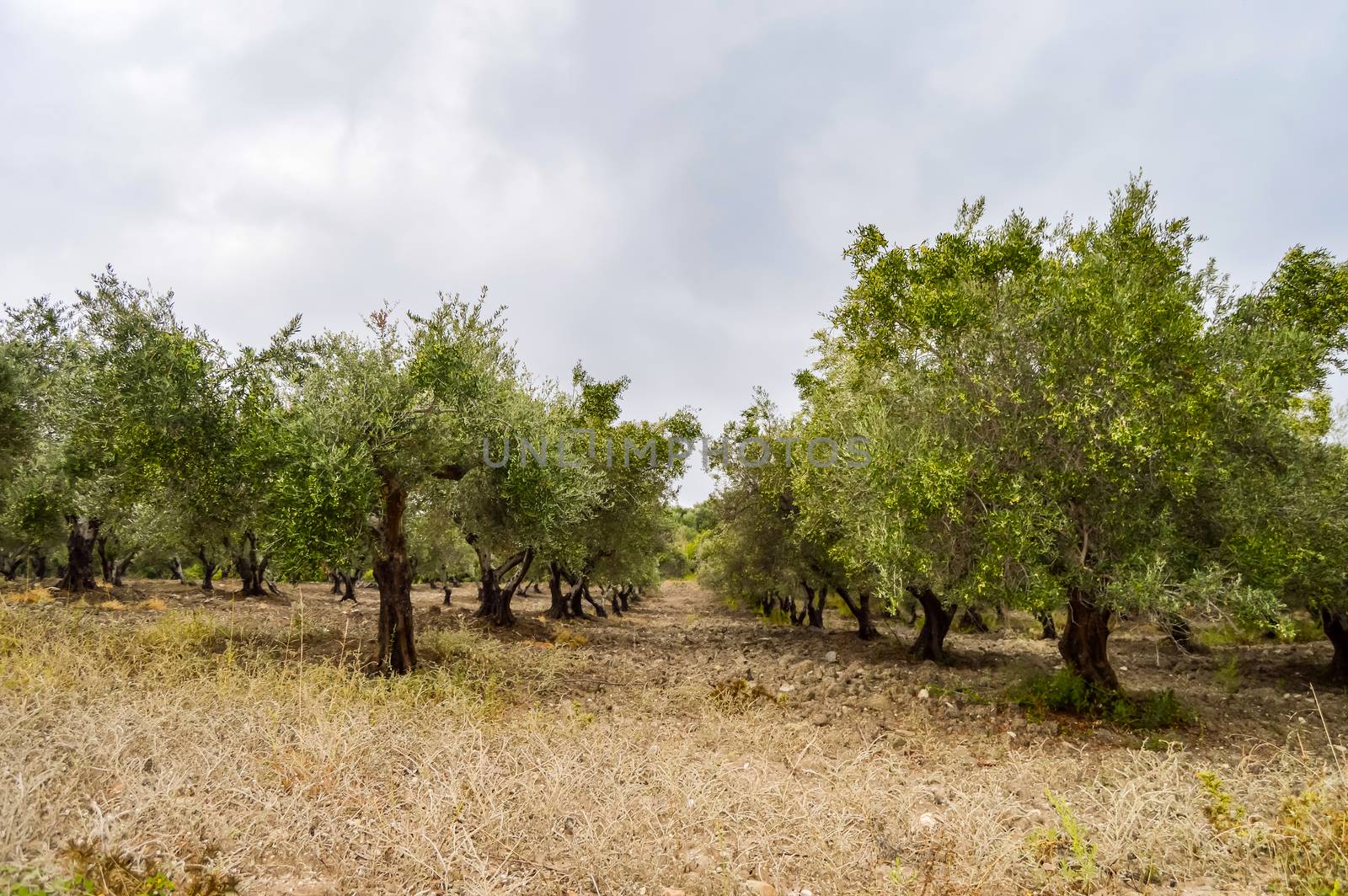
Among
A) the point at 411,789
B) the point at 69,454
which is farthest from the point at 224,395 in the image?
the point at 411,789

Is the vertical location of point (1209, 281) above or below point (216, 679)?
above

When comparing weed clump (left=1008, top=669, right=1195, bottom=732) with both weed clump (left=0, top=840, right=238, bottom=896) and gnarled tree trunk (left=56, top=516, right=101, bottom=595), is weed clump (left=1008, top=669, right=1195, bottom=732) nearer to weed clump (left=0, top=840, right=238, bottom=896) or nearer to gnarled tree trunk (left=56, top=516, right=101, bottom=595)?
weed clump (left=0, top=840, right=238, bottom=896)

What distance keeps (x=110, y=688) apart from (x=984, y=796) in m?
11.5

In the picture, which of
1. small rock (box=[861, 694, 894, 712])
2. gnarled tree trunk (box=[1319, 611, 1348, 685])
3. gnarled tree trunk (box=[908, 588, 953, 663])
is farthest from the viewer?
gnarled tree trunk (box=[908, 588, 953, 663])

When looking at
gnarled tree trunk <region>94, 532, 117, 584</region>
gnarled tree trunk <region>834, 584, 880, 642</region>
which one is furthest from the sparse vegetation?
gnarled tree trunk <region>94, 532, 117, 584</region>

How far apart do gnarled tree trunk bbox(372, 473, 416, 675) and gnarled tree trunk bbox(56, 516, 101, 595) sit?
2256 centimetres

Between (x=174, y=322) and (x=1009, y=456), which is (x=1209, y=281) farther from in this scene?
(x=174, y=322)

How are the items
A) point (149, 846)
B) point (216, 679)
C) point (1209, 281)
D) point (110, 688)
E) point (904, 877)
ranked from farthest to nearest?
point (1209, 281), point (216, 679), point (110, 688), point (904, 877), point (149, 846)

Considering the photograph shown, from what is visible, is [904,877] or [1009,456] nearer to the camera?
[904,877]

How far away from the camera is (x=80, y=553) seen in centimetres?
2684

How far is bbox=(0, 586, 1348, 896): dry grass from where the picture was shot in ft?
15.9

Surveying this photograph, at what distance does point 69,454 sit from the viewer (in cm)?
1351

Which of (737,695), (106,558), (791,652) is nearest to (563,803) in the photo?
(737,695)

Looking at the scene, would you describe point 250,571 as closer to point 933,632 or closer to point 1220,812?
point 933,632
